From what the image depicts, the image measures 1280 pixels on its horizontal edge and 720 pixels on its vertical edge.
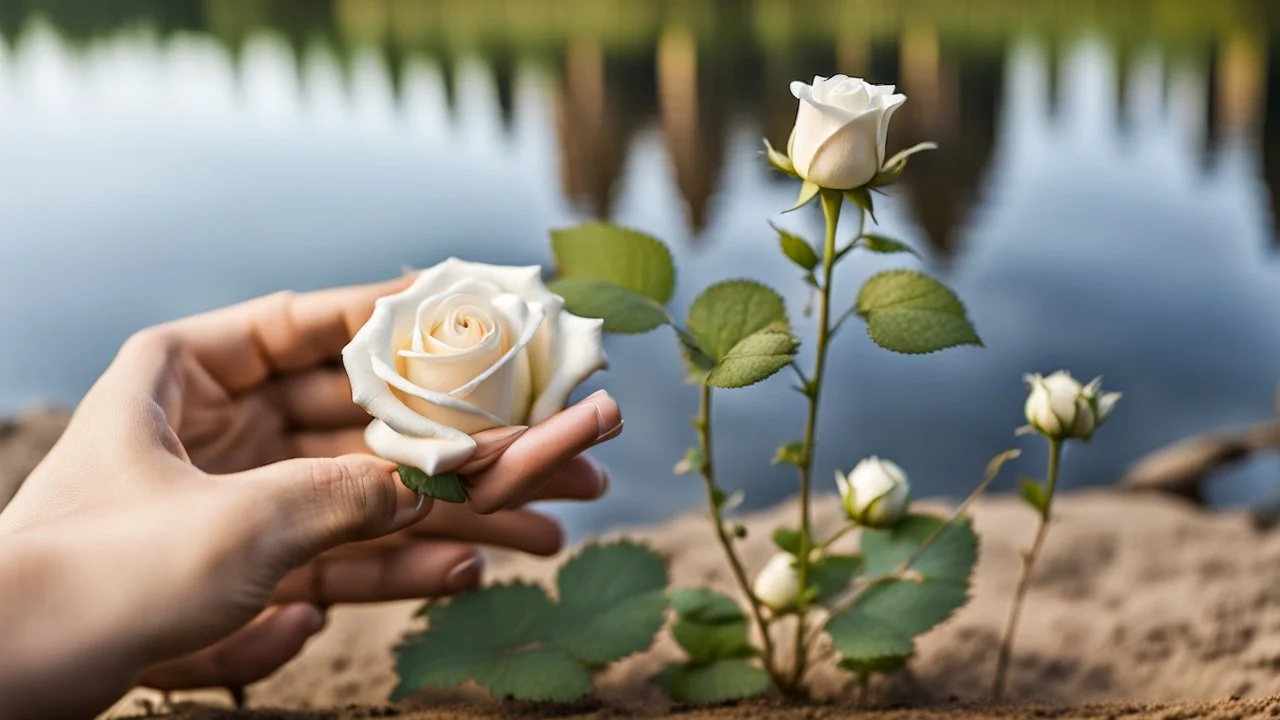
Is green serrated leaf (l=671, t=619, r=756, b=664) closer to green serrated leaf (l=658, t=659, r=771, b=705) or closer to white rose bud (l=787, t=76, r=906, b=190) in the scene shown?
green serrated leaf (l=658, t=659, r=771, b=705)

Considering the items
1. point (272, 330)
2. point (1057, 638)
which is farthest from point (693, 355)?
point (1057, 638)

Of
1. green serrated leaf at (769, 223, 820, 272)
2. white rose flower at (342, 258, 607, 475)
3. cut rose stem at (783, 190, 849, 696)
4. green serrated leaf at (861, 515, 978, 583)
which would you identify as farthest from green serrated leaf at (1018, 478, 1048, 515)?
white rose flower at (342, 258, 607, 475)

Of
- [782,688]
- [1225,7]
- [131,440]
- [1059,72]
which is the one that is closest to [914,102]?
[1059,72]

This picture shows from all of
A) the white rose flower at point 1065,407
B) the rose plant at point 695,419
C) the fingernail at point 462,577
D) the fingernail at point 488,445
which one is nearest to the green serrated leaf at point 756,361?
the rose plant at point 695,419

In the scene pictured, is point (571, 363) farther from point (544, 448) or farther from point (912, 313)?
point (912, 313)

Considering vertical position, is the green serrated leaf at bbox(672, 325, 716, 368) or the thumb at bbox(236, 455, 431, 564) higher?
the green serrated leaf at bbox(672, 325, 716, 368)
